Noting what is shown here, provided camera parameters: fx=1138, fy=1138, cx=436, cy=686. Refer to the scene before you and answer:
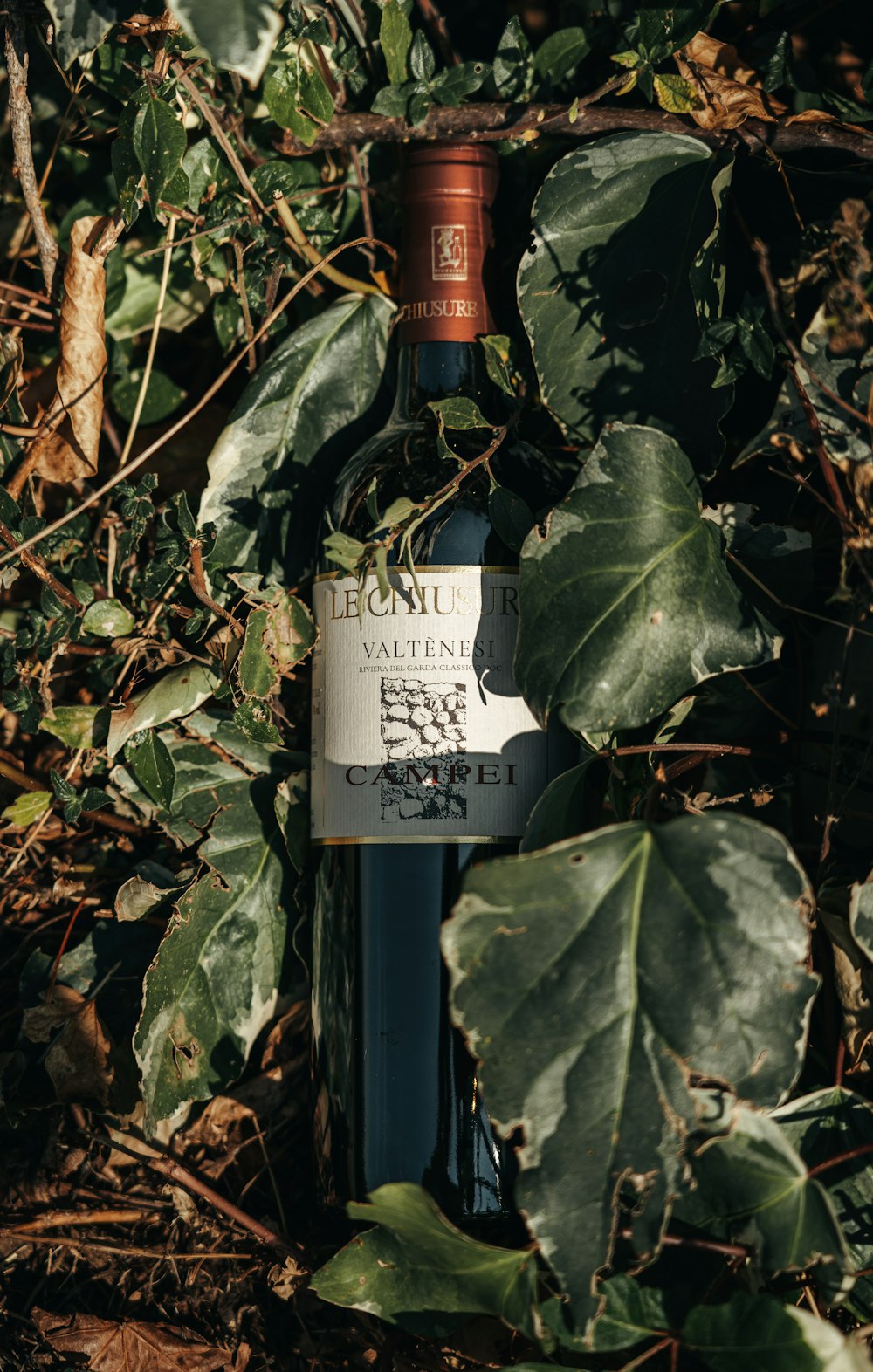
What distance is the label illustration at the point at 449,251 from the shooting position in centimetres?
112

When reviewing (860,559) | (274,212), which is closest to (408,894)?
(860,559)

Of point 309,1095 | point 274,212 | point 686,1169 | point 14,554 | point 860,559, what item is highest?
point 274,212

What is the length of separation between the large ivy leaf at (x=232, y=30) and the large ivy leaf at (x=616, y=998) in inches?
26.3

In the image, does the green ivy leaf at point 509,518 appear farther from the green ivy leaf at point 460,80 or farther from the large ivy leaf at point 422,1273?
the large ivy leaf at point 422,1273

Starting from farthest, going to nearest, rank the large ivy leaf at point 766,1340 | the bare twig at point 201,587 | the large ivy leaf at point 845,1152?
1. the bare twig at point 201,587
2. the large ivy leaf at point 845,1152
3. the large ivy leaf at point 766,1340

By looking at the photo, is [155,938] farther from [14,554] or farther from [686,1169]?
[686,1169]

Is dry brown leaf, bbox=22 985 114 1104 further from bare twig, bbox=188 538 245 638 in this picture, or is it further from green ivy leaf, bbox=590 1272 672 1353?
green ivy leaf, bbox=590 1272 672 1353

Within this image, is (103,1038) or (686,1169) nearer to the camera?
(686,1169)

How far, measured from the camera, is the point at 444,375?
3.81ft

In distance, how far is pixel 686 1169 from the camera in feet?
2.92

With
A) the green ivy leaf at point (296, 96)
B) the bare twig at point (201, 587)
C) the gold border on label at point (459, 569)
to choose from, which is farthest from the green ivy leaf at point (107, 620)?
the green ivy leaf at point (296, 96)

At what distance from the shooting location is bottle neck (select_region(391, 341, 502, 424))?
45.7 inches

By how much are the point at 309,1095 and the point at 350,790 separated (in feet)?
1.25

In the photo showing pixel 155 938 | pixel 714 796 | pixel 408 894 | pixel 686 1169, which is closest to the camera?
pixel 686 1169
